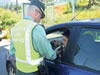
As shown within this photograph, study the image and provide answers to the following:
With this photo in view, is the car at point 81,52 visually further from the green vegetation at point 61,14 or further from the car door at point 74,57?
the green vegetation at point 61,14

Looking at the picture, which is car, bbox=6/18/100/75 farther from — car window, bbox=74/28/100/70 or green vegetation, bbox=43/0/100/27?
green vegetation, bbox=43/0/100/27

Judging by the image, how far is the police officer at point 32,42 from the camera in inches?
112

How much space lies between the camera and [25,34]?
9.43 feet

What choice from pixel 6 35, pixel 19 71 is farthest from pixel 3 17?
pixel 19 71

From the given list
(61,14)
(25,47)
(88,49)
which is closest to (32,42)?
(25,47)

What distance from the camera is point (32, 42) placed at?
9.39 feet

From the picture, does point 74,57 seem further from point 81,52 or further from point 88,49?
point 88,49

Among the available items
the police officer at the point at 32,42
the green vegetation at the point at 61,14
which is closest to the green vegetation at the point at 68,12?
the green vegetation at the point at 61,14

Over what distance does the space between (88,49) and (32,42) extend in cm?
71

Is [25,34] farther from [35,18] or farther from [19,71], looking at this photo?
[19,71]

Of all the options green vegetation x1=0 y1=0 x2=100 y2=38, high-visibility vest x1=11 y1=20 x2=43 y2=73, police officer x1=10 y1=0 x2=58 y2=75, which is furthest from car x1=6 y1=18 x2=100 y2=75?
green vegetation x1=0 y1=0 x2=100 y2=38

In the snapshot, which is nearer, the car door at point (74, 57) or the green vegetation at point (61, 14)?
the car door at point (74, 57)

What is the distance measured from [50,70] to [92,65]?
719mm

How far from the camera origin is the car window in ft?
8.98
